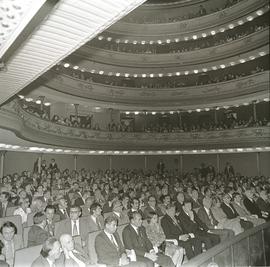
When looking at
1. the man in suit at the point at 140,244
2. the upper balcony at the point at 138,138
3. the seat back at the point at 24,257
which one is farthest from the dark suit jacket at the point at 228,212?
the upper balcony at the point at 138,138

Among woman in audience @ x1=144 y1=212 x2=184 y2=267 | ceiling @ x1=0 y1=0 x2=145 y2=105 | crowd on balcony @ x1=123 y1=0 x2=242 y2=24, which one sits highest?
crowd on balcony @ x1=123 y1=0 x2=242 y2=24

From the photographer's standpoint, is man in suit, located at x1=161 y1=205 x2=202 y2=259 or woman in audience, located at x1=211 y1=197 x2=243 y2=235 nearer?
man in suit, located at x1=161 y1=205 x2=202 y2=259

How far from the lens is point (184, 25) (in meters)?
25.1

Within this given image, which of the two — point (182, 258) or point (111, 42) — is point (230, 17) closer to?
point (111, 42)

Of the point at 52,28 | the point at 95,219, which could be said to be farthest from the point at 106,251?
the point at 52,28

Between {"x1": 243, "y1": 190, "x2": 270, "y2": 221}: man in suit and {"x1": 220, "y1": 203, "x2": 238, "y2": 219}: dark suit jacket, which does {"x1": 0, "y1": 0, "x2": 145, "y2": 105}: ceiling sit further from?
{"x1": 243, "y1": 190, "x2": 270, "y2": 221}: man in suit

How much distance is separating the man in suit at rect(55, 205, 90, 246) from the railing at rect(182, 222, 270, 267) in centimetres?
261

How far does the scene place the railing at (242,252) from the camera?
4215 millimetres

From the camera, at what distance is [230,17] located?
76.1 feet

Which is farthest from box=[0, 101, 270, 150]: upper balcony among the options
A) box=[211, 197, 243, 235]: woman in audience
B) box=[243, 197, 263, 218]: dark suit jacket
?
box=[243, 197, 263, 218]: dark suit jacket

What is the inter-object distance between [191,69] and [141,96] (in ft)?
13.0

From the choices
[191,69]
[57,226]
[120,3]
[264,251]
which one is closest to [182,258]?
[264,251]

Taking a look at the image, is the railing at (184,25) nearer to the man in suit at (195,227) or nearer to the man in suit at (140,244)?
the man in suit at (195,227)

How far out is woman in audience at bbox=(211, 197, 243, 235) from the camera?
306 inches
